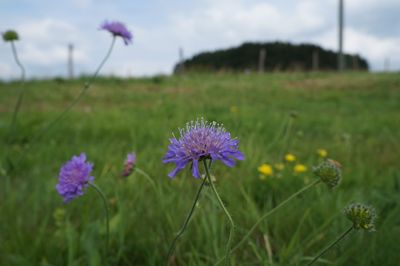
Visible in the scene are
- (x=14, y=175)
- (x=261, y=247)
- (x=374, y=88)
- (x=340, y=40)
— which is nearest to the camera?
(x=261, y=247)

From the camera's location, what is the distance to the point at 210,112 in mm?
4867

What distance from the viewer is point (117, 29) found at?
180 centimetres

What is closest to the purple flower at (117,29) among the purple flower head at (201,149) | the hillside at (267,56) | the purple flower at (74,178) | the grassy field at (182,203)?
the grassy field at (182,203)

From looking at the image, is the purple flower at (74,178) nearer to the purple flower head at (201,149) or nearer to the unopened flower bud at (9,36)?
the purple flower head at (201,149)

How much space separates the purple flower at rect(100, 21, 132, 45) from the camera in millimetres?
1793

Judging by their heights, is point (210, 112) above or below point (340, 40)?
below

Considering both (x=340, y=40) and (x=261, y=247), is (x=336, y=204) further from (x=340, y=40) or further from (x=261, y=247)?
(x=340, y=40)

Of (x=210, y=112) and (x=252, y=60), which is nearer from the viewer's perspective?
(x=210, y=112)

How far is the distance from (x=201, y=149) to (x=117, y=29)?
1153 mm

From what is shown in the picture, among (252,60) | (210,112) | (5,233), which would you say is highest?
(252,60)

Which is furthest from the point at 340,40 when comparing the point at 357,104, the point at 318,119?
the point at 318,119

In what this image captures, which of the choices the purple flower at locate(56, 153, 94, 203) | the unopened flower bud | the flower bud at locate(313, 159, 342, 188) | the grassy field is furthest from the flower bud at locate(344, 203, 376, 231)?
the unopened flower bud

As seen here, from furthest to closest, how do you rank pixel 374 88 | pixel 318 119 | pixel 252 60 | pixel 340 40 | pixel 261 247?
pixel 252 60, pixel 340 40, pixel 374 88, pixel 318 119, pixel 261 247

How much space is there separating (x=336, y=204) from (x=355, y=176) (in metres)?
0.64
